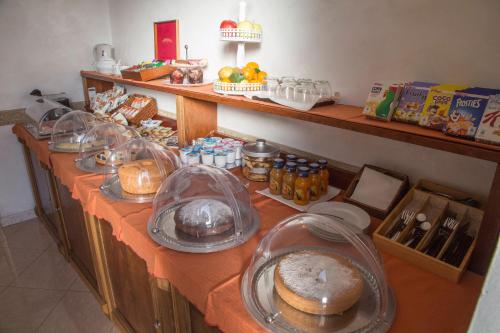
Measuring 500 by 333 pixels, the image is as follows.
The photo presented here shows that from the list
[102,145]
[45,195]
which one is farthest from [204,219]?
[45,195]

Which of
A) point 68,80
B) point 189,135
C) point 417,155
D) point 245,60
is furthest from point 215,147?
point 68,80

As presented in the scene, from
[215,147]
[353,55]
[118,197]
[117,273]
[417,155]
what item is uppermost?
[353,55]

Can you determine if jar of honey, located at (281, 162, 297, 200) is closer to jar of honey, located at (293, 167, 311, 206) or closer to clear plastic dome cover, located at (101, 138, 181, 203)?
jar of honey, located at (293, 167, 311, 206)

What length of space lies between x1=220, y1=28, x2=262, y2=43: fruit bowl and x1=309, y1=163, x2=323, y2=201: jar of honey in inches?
26.5

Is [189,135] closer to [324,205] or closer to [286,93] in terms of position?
[286,93]

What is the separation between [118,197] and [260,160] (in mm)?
641

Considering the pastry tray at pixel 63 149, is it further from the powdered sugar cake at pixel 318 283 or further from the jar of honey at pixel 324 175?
the powdered sugar cake at pixel 318 283

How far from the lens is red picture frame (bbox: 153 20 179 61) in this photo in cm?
Result: 212

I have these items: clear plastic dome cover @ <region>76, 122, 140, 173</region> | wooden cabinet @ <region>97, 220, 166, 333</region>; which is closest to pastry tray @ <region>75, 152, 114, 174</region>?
clear plastic dome cover @ <region>76, 122, 140, 173</region>

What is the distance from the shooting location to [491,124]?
2.76 feet

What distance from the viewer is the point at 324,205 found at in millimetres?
1221

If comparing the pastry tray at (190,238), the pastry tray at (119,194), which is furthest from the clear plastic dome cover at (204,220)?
the pastry tray at (119,194)

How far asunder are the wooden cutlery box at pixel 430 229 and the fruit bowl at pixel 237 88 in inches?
31.2

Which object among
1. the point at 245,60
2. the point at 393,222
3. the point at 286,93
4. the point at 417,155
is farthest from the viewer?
the point at 245,60
